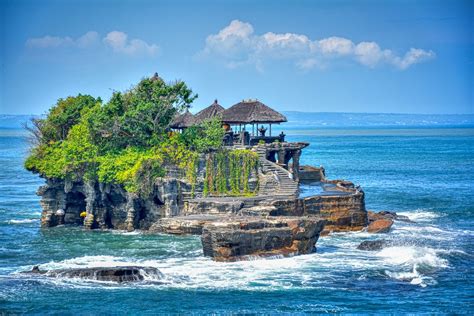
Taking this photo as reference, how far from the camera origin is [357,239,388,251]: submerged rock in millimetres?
61625

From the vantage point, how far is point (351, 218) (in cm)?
7062

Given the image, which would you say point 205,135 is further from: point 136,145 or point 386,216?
point 386,216

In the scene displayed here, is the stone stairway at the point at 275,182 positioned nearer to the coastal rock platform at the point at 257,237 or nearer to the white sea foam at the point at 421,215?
the coastal rock platform at the point at 257,237

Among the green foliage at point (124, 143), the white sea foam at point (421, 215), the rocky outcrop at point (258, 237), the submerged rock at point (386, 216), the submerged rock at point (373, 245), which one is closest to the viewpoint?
the rocky outcrop at point (258, 237)

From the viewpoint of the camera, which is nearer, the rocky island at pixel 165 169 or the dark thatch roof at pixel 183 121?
the rocky island at pixel 165 169

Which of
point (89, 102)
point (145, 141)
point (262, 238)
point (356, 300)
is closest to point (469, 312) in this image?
point (356, 300)

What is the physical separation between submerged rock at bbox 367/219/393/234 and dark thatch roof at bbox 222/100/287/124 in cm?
1341

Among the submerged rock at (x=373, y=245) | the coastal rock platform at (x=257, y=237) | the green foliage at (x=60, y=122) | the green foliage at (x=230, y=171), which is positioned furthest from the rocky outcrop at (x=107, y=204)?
the submerged rock at (x=373, y=245)

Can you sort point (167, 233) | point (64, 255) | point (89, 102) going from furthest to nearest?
point (89, 102) < point (167, 233) < point (64, 255)

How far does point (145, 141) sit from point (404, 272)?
94.9 feet

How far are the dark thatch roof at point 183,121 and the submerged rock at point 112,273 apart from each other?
2673 cm

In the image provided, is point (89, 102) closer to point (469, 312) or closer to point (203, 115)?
point (203, 115)

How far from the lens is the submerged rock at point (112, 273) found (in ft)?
170

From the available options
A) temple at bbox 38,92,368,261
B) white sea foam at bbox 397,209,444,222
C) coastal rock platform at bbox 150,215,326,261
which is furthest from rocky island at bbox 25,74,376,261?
white sea foam at bbox 397,209,444,222
